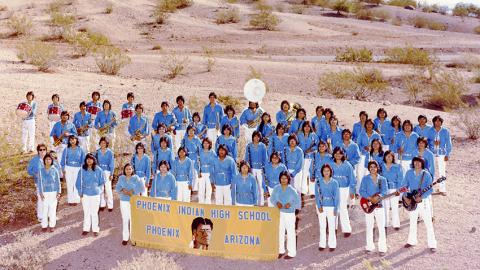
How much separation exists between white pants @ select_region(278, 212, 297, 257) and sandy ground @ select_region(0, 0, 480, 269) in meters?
0.22

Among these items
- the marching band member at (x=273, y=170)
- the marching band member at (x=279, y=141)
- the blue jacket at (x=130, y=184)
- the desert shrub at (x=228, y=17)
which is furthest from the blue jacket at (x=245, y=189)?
the desert shrub at (x=228, y=17)

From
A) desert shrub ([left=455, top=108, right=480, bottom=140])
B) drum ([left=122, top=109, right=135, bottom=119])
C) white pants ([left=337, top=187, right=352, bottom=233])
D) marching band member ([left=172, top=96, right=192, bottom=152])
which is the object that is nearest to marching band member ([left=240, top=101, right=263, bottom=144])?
marching band member ([left=172, top=96, right=192, bottom=152])

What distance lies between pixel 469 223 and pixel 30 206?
29.7 ft

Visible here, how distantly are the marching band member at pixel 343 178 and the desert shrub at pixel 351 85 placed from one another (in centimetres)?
1486

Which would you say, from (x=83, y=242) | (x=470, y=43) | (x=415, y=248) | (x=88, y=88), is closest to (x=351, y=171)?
(x=415, y=248)

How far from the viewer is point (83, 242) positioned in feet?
38.9

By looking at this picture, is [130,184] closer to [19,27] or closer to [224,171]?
[224,171]

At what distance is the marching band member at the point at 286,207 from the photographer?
A: 10836mm

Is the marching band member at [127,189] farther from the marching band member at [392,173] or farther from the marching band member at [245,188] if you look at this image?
the marching band member at [392,173]

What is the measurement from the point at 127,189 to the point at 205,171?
1.86 meters

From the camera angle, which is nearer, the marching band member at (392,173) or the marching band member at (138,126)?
the marching band member at (392,173)

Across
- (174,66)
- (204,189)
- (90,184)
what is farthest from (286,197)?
(174,66)

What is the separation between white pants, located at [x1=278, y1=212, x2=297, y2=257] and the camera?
433 inches

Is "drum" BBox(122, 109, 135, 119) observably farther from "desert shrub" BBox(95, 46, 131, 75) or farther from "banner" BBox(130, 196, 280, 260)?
"desert shrub" BBox(95, 46, 131, 75)
